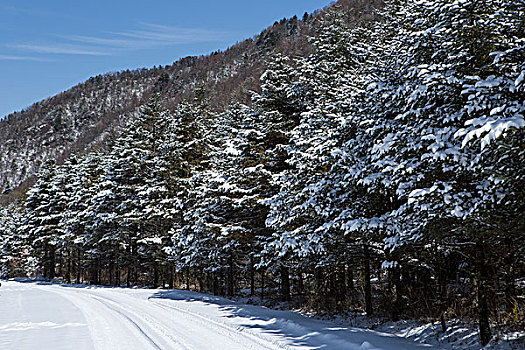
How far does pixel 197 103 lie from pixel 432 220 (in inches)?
1027

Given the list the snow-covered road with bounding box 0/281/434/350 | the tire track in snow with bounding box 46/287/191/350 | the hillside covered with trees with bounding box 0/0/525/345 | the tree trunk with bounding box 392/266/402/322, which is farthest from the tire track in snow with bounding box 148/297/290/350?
the tree trunk with bounding box 392/266/402/322

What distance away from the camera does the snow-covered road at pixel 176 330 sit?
9273 mm

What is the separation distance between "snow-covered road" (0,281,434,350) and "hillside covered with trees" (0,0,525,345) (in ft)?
7.90

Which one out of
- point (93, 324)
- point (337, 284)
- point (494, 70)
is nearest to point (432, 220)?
point (494, 70)

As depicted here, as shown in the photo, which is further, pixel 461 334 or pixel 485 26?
pixel 461 334

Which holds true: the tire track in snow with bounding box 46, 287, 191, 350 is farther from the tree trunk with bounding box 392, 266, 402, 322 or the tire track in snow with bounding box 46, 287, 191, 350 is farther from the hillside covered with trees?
the tree trunk with bounding box 392, 266, 402, 322

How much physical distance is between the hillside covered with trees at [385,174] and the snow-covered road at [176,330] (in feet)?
7.90

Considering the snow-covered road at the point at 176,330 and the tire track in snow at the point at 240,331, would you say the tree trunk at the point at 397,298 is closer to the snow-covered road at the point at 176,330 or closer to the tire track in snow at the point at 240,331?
the snow-covered road at the point at 176,330

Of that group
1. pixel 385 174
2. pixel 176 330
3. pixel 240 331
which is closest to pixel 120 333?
pixel 176 330

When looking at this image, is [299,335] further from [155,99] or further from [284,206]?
[155,99]

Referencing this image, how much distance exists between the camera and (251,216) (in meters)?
19.5

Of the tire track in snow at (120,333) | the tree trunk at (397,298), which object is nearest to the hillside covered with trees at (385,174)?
the tree trunk at (397,298)

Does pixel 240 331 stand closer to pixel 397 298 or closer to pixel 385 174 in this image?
pixel 397 298

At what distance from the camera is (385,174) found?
30.4 ft
